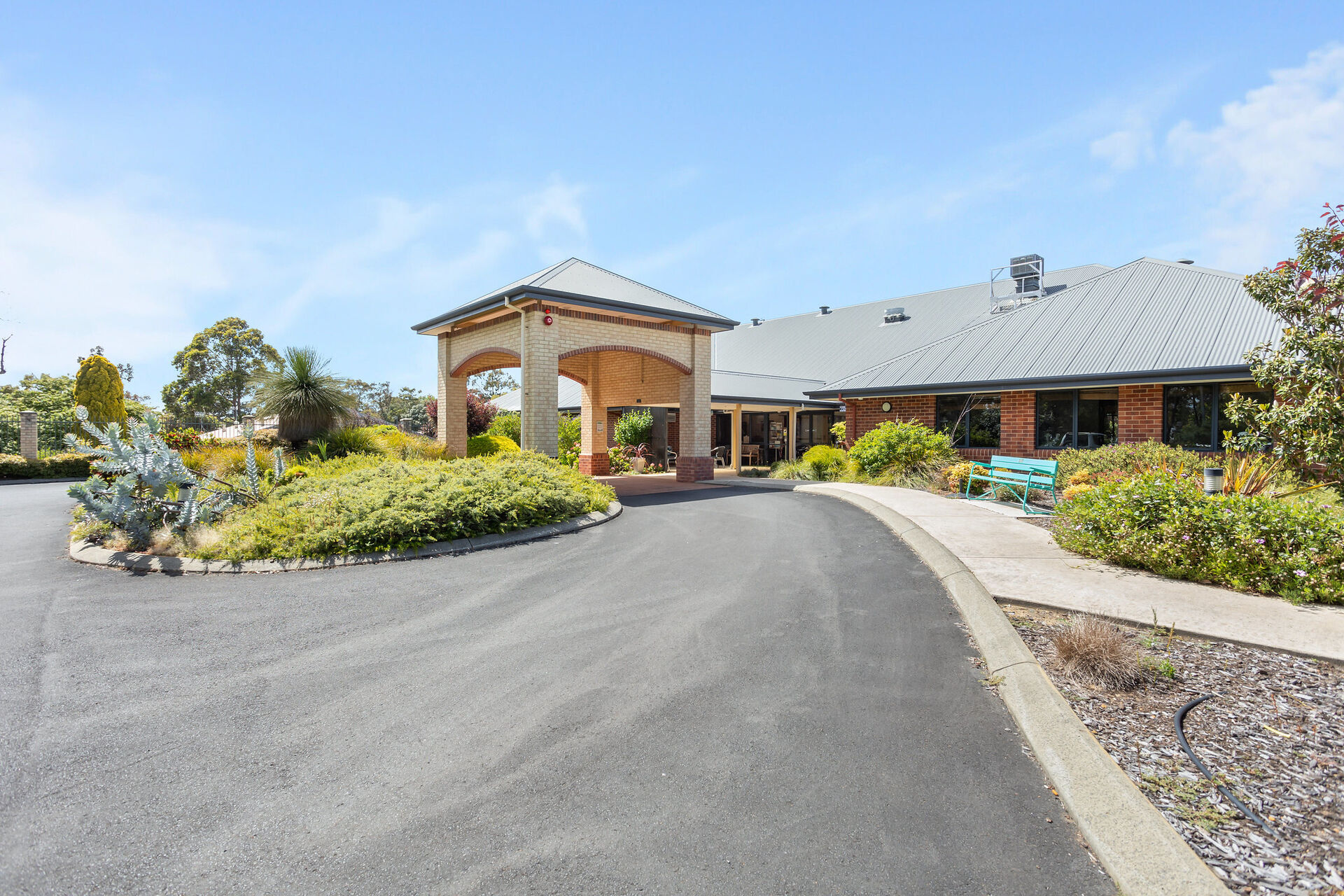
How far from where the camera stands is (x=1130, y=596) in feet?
19.0

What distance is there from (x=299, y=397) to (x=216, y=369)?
29.0m

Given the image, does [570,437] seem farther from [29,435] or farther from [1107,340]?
[29,435]

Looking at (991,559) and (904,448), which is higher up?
(904,448)

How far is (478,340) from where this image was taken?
17.5 meters

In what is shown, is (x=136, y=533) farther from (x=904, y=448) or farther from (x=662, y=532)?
(x=904, y=448)

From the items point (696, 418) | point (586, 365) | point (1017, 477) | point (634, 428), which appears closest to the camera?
point (1017, 477)

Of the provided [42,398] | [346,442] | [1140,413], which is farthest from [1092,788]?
[42,398]

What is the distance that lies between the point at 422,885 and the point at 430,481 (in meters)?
7.96

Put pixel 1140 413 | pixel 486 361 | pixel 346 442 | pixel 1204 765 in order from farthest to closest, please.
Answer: pixel 486 361 → pixel 346 442 → pixel 1140 413 → pixel 1204 765

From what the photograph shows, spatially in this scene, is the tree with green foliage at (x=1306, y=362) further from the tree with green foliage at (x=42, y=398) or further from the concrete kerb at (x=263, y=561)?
the tree with green foliage at (x=42, y=398)

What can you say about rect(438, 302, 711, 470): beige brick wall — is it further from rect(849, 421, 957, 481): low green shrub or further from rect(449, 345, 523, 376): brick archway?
rect(849, 421, 957, 481): low green shrub

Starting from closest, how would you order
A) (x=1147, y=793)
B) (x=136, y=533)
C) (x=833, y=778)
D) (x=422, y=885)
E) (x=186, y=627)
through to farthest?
(x=422, y=885) < (x=1147, y=793) < (x=833, y=778) < (x=186, y=627) < (x=136, y=533)

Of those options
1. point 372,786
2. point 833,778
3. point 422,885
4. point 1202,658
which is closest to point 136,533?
point 372,786

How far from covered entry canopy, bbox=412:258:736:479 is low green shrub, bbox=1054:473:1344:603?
10.6 meters
